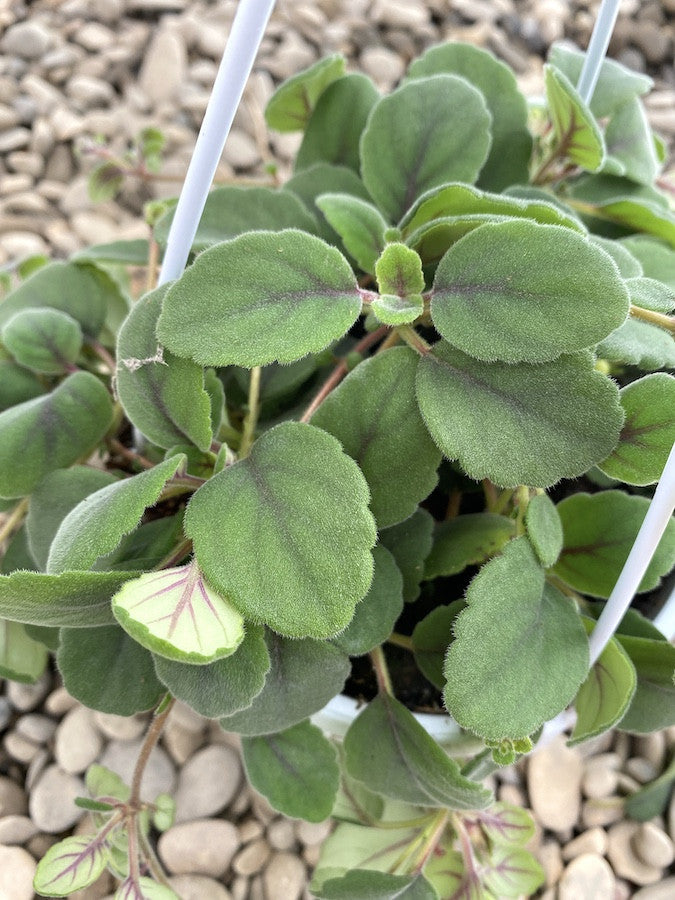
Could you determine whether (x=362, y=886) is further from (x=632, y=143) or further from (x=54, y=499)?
(x=632, y=143)

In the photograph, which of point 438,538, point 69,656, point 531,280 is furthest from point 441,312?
point 69,656

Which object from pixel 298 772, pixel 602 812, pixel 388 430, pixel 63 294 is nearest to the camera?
pixel 388 430

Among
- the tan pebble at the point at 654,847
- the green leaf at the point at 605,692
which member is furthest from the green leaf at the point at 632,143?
the tan pebble at the point at 654,847

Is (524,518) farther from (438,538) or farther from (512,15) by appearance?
(512,15)

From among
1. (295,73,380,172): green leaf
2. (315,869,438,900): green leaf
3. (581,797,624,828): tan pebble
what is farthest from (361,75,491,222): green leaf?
(581,797,624,828): tan pebble

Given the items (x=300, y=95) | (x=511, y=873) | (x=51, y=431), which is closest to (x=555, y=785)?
(x=511, y=873)

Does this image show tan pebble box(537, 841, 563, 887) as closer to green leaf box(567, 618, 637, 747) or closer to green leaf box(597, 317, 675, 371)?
green leaf box(567, 618, 637, 747)

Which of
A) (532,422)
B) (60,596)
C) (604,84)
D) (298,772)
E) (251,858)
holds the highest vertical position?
(604,84)
